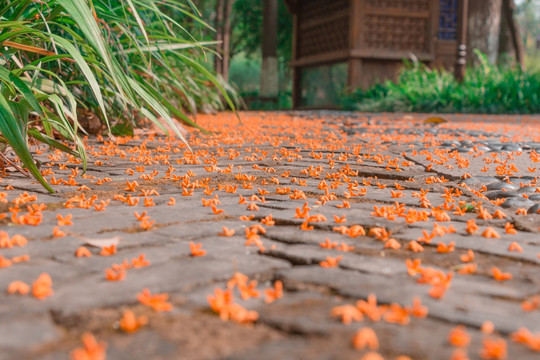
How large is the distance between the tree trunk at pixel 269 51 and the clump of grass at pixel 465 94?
3339 mm

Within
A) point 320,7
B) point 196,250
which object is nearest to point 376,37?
point 320,7

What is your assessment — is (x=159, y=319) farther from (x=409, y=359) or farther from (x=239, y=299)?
(x=409, y=359)

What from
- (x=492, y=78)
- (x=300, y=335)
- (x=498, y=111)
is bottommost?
(x=300, y=335)

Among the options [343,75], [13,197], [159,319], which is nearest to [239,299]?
[159,319]

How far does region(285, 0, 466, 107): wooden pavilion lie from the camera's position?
12102 mm

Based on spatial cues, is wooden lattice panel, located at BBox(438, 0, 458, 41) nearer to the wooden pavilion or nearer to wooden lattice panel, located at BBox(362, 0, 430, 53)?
the wooden pavilion

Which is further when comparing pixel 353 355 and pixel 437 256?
pixel 437 256

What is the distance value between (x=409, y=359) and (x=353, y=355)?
0.30 feet

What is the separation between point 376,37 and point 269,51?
2788mm

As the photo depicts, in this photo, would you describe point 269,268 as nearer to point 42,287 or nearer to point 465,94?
point 42,287

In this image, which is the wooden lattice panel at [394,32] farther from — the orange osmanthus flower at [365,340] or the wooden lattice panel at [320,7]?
the orange osmanthus flower at [365,340]

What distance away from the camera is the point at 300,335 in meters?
0.99

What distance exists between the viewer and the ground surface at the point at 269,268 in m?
0.95

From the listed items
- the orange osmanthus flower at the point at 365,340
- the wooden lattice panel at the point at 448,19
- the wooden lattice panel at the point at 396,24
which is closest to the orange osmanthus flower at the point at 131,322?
the orange osmanthus flower at the point at 365,340
